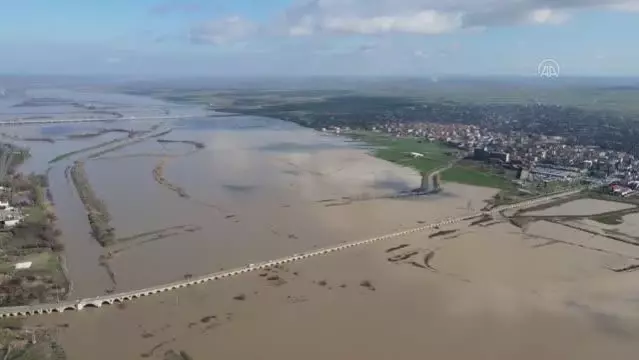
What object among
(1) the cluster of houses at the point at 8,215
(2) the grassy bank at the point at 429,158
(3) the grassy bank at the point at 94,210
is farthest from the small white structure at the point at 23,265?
(2) the grassy bank at the point at 429,158

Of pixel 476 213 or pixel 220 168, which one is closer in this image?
pixel 476 213

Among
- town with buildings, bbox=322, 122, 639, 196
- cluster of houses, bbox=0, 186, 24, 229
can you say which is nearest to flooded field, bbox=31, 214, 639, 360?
cluster of houses, bbox=0, 186, 24, 229

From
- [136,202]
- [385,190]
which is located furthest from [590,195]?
[136,202]

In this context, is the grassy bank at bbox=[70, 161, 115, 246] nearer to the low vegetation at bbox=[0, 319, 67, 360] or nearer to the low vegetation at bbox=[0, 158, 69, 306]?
the low vegetation at bbox=[0, 158, 69, 306]

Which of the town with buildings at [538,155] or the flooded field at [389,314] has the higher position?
the town with buildings at [538,155]

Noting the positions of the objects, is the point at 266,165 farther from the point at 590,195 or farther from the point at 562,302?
the point at 562,302

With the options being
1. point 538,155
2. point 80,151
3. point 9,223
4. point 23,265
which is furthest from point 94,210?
point 538,155

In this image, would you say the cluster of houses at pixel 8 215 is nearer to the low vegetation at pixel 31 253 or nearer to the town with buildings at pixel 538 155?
the low vegetation at pixel 31 253
